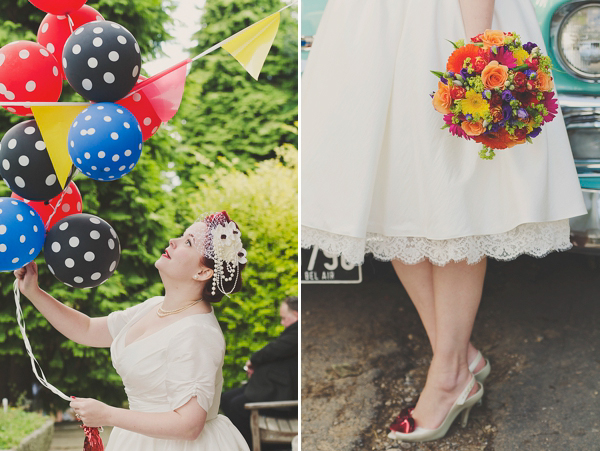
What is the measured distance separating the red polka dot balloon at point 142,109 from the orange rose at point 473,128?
3.09ft

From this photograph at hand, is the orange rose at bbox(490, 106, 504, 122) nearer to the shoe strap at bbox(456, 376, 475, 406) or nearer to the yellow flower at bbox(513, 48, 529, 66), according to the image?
the yellow flower at bbox(513, 48, 529, 66)

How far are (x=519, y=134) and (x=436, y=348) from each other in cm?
86

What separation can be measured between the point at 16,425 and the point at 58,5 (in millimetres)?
2032

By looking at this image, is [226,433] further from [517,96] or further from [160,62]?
[160,62]

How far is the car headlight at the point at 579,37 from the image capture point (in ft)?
7.44

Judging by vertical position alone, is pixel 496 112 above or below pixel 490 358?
above

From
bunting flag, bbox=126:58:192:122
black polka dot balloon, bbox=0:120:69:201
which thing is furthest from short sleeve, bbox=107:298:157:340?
bunting flag, bbox=126:58:192:122

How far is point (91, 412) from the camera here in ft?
5.06

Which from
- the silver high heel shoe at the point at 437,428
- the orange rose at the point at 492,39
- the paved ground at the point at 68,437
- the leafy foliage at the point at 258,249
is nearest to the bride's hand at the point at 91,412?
the silver high heel shoe at the point at 437,428

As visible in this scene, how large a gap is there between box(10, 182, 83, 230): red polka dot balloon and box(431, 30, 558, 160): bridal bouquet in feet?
3.85

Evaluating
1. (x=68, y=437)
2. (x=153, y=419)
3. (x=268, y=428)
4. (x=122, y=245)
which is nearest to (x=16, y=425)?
(x=68, y=437)

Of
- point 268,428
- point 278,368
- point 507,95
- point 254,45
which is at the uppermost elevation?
point 254,45

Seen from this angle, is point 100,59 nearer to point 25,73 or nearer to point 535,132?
point 25,73

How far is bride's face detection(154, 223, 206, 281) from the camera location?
69.6 inches
